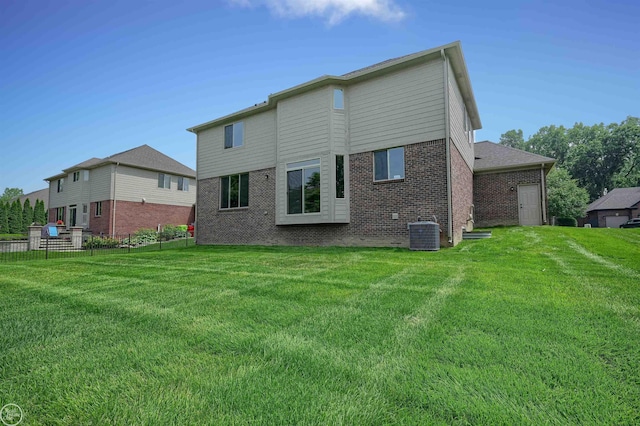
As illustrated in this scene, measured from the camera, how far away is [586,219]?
3434cm

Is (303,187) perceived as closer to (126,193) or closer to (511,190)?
(511,190)

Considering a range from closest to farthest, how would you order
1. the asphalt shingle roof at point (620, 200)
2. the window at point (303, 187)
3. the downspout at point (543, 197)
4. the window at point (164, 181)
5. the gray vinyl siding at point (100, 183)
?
the window at point (303, 187), the downspout at point (543, 197), the gray vinyl siding at point (100, 183), the window at point (164, 181), the asphalt shingle roof at point (620, 200)

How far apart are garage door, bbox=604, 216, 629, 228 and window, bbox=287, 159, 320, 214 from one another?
37769 millimetres

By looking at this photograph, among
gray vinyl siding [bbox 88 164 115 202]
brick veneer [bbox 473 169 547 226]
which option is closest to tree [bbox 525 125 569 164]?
brick veneer [bbox 473 169 547 226]

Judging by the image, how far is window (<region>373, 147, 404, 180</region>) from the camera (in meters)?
9.69

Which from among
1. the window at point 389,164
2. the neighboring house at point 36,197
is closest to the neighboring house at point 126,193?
the window at point 389,164

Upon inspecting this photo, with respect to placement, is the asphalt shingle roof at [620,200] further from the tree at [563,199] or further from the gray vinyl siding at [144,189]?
the gray vinyl siding at [144,189]

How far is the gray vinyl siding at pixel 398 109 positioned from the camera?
9.12 m

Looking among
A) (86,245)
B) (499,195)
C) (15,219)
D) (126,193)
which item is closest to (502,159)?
(499,195)

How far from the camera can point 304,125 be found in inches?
435

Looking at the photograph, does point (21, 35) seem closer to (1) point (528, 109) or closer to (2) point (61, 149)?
(2) point (61, 149)

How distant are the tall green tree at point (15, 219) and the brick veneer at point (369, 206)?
3219 cm

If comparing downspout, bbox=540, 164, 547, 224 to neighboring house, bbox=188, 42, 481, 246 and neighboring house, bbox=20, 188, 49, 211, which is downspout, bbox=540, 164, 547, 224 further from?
neighboring house, bbox=20, 188, 49, 211

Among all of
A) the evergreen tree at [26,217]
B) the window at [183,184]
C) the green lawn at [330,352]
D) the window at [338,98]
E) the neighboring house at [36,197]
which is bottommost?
the green lawn at [330,352]
